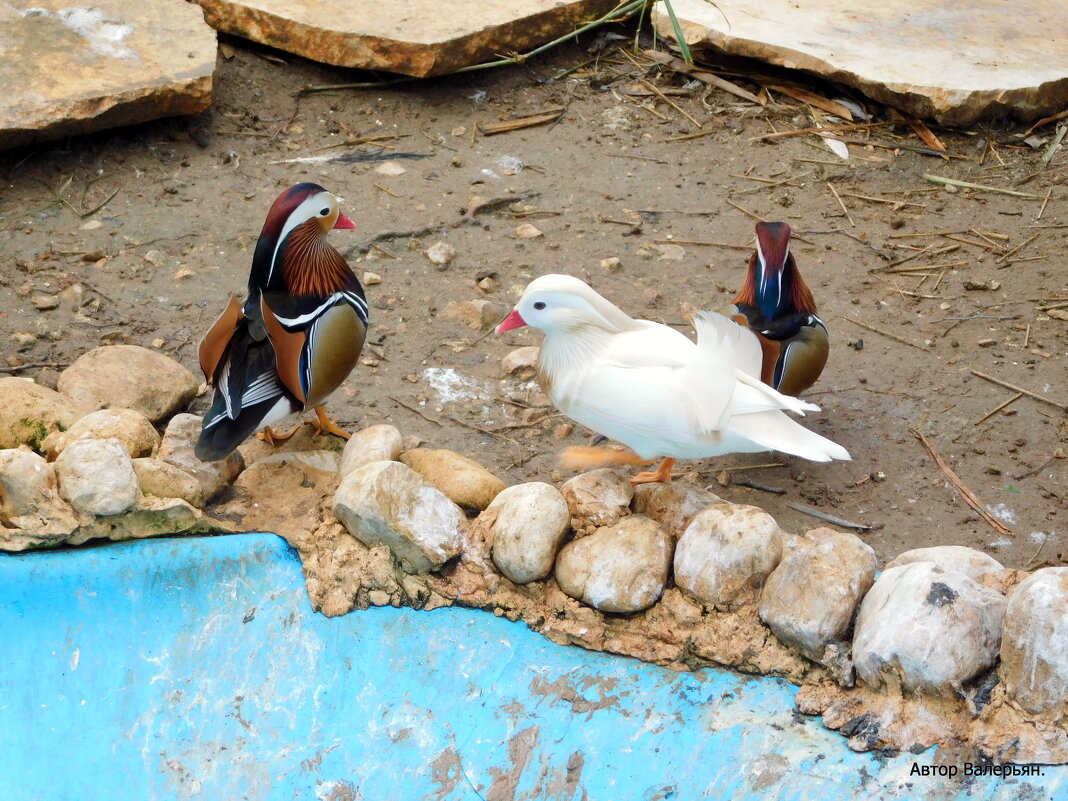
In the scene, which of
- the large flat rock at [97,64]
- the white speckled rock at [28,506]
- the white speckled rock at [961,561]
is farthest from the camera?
the large flat rock at [97,64]

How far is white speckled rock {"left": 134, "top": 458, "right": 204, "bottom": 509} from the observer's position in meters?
2.77

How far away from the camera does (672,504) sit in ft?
9.00

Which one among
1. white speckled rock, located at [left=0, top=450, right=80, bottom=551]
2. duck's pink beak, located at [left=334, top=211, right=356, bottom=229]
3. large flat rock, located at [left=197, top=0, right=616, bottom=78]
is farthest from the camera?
large flat rock, located at [left=197, top=0, right=616, bottom=78]

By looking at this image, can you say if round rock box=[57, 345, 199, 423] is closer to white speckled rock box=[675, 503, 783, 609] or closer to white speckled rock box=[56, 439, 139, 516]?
white speckled rock box=[56, 439, 139, 516]

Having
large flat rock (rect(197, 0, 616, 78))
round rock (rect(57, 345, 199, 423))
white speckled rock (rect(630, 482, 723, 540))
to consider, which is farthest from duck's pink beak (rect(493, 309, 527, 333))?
large flat rock (rect(197, 0, 616, 78))

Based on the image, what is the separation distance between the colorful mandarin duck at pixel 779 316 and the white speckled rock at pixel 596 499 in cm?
83

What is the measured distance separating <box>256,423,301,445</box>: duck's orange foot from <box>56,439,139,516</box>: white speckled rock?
73 centimetres

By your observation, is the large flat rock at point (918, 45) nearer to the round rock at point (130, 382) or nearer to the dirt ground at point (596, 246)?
the dirt ground at point (596, 246)

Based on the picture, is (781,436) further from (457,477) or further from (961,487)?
(961,487)

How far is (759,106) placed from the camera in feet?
18.2

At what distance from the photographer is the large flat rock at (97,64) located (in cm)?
468

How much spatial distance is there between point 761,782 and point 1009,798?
0.47 metres

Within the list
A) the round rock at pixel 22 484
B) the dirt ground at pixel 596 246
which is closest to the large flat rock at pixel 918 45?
the dirt ground at pixel 596 246

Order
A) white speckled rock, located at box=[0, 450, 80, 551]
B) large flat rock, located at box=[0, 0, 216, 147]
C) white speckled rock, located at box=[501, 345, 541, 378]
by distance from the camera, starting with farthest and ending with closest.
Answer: large flat rock, located at box=[0, 0, 216, 147], white speckled rock, located at box=[501, 345, 541, 378], white speckled rock, located at box=[0, 450, 80, 551]
